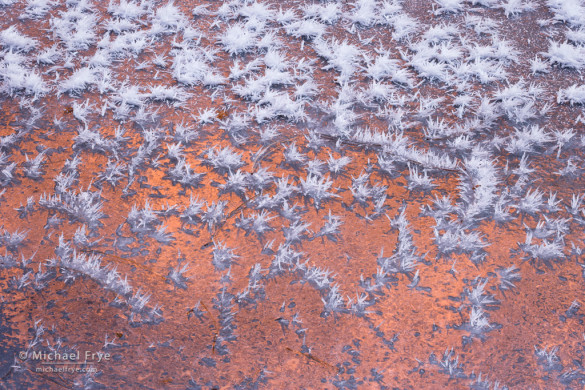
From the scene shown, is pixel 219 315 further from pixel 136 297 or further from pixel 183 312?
pixel 136 297

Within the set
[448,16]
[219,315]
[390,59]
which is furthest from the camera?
[448,16]

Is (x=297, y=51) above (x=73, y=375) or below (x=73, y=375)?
above

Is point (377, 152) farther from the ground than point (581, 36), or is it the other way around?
point (581, 36)

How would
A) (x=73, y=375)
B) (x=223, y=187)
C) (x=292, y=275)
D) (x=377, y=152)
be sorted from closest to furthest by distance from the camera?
(x=73, y=375) < (x=292, y=275) < (x=223, y=187) < (x=377, y=152)

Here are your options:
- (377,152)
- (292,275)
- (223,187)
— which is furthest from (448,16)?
(292,275)

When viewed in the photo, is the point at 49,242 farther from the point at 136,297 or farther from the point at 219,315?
the point at 219,315

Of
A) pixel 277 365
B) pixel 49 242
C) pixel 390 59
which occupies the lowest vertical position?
pixel 277 365

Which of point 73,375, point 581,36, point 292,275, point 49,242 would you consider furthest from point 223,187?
point 581,36

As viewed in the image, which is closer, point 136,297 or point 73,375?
point 73,375

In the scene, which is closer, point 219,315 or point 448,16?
point 219,315
